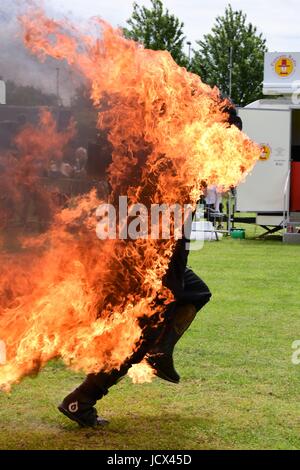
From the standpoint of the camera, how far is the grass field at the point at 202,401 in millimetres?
4723

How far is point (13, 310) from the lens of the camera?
4.57 meters

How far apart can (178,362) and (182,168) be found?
2429 millimetres

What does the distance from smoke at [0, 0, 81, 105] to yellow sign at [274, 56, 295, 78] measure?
14.6 meters

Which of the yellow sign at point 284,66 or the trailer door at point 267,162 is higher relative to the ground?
the yellow sign at point 284,66

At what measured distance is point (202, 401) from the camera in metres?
5.52

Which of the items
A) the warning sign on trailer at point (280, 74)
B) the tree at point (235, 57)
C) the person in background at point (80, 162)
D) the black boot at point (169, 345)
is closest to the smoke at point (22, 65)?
the person in background at point (80, 162)

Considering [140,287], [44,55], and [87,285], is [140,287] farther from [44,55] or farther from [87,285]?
[44,55]

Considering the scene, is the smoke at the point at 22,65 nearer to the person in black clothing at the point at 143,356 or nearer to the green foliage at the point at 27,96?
the green foliage at the point at 27,96

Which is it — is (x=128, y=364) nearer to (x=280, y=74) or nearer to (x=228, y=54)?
(x=280, y=74)

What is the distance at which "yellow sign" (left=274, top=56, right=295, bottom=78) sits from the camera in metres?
18.5

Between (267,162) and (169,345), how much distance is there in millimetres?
14009

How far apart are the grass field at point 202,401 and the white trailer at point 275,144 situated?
10.0 m

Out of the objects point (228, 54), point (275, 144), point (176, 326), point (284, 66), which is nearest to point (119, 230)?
point (176, 326)

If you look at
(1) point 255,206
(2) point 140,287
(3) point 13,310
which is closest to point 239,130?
(2) point 140,287
